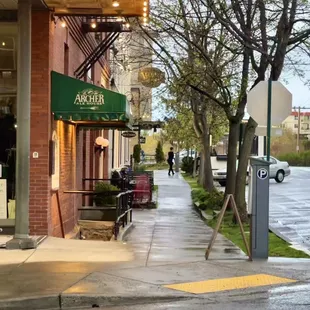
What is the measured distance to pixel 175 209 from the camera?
70.8ft

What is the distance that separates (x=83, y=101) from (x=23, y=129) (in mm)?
1607

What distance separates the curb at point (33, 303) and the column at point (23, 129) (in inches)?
133

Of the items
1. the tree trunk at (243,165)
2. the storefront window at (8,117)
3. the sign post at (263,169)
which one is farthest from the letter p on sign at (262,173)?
the tree trunk at (243,165)

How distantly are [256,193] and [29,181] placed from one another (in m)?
4.08

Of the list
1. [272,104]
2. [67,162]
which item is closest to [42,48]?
[67,162]

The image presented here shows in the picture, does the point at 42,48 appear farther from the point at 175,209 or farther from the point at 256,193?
the point at 175,209

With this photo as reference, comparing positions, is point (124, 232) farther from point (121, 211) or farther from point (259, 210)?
point (259, 210)

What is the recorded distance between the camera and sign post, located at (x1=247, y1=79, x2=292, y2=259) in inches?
369

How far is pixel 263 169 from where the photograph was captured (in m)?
9.42

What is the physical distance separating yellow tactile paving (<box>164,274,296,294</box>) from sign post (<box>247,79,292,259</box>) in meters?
1.29

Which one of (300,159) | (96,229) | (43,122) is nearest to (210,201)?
(96,229)

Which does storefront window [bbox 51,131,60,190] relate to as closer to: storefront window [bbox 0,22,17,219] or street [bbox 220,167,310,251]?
storefront window [bbox 0,22,17,219]

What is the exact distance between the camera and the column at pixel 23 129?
970cm

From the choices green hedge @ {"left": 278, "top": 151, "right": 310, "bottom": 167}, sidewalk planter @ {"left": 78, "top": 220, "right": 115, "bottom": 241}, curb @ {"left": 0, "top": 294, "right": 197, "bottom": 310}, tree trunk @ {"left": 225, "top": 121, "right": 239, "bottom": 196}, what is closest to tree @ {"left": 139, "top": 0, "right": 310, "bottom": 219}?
tree trunk @ {"left": 225, "top": 121, "right": 239, "bottom": 196}
